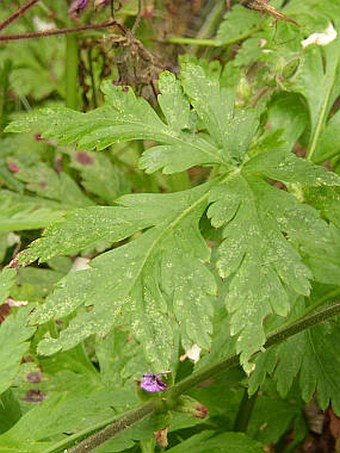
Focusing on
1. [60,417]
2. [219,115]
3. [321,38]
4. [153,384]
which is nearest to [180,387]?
[153,384]

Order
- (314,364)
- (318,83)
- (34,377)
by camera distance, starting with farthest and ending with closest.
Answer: (318,83) → (34,377) → (314,364)

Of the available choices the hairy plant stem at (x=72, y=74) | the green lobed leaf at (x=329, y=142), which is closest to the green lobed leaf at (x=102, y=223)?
the green lobed leaf at (x=329, y=142)

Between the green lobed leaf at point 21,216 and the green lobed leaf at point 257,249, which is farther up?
the green lobed leaf at point 257,249

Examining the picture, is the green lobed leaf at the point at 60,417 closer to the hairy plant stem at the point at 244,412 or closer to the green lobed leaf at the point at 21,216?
the hairy plant stem at the point at 244,412

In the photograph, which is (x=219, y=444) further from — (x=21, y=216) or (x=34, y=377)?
(x=21, y=216)

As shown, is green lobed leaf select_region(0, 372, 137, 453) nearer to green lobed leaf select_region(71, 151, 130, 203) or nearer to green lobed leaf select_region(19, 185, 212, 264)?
green lobed leaf select_region(19, 185, 212, 264)

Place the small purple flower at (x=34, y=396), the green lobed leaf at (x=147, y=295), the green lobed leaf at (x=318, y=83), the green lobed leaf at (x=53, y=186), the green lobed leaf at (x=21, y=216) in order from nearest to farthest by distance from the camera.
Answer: the green lobed leaf at (x=147, y=295) < the small purple flower at (x=34, y=396) < the green lobed leaf at (x=318, y=83) < the green lobed leaf at (x=21, y=216) < the green lobed leaf at (x=53, y=186)

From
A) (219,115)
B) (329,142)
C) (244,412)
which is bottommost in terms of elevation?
(244,412)

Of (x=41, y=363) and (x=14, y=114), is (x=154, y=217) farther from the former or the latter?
(x=14, y=114)

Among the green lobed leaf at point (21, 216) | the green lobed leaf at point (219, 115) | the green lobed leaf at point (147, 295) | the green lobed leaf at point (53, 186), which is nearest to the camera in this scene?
the green lobed leaf at point (147, 295)
